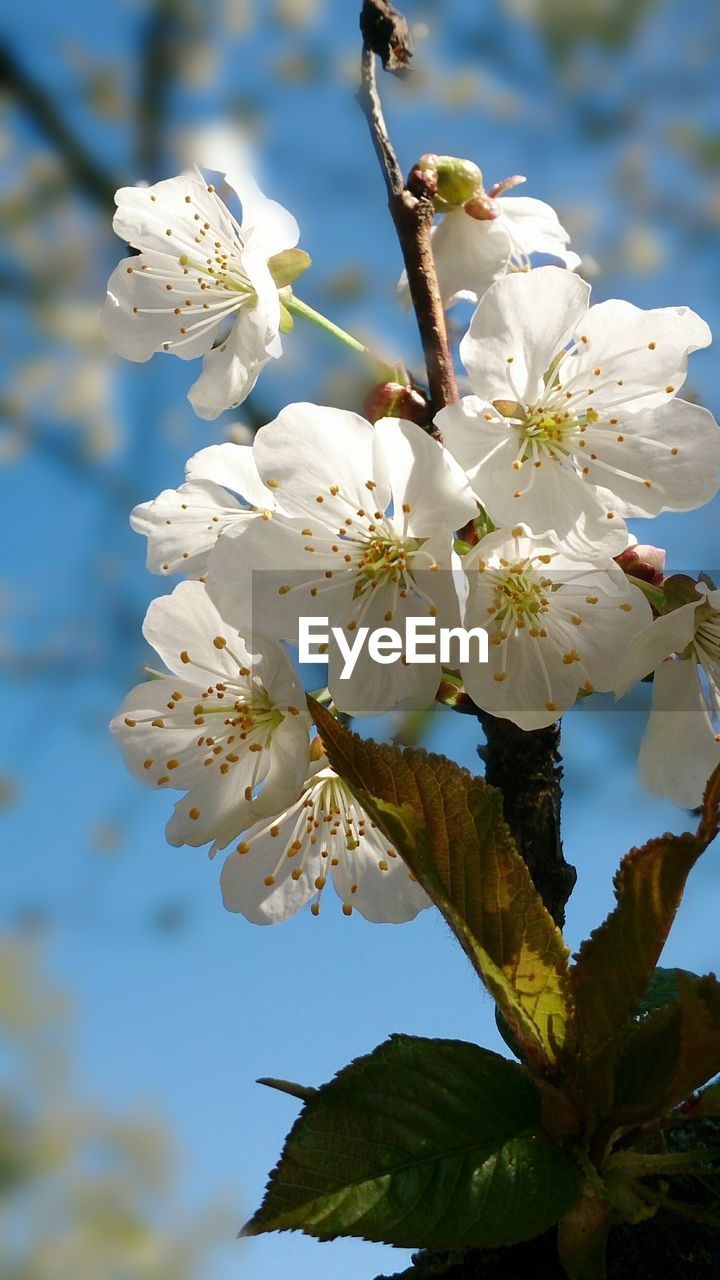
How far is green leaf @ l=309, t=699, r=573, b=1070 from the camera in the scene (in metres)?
0.61

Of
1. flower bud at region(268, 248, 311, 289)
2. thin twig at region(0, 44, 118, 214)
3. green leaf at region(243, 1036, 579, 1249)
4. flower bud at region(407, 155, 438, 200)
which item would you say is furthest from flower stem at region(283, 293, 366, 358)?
thin twig at region(0, 44, 118, 214)

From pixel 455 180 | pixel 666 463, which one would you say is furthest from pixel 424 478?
pixel 455 180

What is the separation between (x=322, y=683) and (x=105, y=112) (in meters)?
1.19

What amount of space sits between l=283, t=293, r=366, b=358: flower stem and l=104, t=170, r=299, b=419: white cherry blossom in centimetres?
3

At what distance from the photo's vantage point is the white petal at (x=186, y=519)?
819mm

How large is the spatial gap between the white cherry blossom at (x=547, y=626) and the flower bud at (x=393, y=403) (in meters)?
0.14

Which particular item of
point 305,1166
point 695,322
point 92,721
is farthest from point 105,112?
point 305,1166

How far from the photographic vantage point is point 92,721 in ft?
5.51

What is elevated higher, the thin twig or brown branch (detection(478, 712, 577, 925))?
the thin twig

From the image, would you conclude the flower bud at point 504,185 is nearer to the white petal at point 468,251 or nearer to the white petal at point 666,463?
the white petal at point 468,251

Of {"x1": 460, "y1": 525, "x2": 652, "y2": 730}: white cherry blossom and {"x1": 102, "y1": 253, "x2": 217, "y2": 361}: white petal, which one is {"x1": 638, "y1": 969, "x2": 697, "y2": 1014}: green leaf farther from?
{"x1": 102, "y1": 253, "x2": 217, "y2": 361}: white petal

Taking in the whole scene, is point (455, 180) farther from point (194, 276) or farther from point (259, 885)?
point (259, 885)

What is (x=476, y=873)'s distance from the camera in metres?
0.63

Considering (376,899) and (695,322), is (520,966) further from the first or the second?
(695,322)
